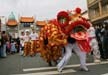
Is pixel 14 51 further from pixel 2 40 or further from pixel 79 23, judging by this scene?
pixel 79 23

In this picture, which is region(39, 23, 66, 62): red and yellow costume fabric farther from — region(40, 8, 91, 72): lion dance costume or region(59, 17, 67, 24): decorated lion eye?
region(59, 17, 67, 24): decorated lion eye

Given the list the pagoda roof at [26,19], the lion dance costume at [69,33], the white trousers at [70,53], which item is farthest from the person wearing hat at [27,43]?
the pagoda roof at [26,19]

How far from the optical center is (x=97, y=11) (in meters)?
46.9

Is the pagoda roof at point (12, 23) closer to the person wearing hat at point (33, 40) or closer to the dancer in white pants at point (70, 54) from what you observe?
the person wearing hat at point (33, 40)

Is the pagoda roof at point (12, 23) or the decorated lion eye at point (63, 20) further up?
the pagoda roof at point (12, 23)

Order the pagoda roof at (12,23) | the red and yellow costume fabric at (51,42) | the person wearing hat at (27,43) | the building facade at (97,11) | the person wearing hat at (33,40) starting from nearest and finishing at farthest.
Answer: the red and yellow costume fabric at (51,42) → the person wearing hat at (33,40) → the person wearing hat at (27,43) → the building facade at (97,11) → the pagoda roof at (12,23)

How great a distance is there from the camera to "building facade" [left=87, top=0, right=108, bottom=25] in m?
40.2

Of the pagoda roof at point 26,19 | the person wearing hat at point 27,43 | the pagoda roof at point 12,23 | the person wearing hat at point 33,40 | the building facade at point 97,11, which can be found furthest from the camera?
the pagoda roof at point 26,19

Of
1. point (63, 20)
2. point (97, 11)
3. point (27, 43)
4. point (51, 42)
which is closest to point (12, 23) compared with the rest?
point (97, 11)

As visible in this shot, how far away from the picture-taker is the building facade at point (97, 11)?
40.2m

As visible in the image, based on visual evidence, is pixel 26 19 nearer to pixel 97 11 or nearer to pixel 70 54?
pixel 97 11

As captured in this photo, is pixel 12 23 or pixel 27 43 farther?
pixel 12 23

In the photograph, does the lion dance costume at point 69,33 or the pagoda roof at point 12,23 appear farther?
the pagoda roof at point 12,23

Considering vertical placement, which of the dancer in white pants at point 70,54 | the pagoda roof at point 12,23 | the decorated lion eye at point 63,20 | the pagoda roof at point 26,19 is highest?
the pagoda roof at point 26,19
